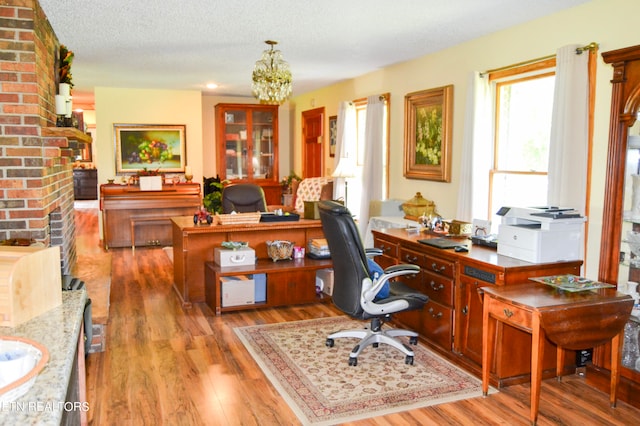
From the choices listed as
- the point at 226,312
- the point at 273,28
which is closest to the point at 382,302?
the point at 226,312

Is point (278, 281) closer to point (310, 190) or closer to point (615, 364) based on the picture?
point (615, 364)

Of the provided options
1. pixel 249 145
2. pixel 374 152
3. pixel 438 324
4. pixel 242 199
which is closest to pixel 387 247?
pixel 438 324

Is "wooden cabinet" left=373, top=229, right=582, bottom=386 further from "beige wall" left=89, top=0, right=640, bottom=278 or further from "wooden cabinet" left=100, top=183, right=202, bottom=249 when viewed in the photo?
"wooden cabinet" left=100, top=183, right=202, bottom=249

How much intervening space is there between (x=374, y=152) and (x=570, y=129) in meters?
3.10

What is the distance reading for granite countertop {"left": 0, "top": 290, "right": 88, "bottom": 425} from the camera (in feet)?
3.84

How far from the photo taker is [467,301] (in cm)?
346

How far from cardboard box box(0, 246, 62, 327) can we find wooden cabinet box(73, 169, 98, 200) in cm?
1387

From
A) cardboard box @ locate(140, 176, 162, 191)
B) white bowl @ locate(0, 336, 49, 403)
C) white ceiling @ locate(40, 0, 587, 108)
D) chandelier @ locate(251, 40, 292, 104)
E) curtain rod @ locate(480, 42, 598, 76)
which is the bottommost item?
white bowl @ locate(0, 336, 49, 403)

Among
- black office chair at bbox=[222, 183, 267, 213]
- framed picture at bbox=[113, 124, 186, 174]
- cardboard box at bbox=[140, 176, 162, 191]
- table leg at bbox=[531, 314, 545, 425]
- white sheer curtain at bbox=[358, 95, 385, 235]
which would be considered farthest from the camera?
framed picture at bbox=[113, 124, 186, 174]

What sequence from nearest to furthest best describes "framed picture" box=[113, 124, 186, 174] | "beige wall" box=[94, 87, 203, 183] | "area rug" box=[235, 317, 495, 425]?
"area rug" box=[235, 317, 495, 425], "beige wall" box=[94, 87, 203, 183], "framed picture" box=[113, 124, 186, 174]

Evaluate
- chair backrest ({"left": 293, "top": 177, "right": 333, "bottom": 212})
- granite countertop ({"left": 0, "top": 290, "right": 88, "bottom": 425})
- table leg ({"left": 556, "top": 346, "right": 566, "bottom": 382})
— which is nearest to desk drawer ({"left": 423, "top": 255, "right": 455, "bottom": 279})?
table leg ({"left": 556, "top": 346, "right": 566, "bottom": 382})

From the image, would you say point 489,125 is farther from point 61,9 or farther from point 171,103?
point 171,103

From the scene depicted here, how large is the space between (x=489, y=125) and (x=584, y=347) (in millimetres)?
2494

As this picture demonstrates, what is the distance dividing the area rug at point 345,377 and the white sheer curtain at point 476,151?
5.31ft
